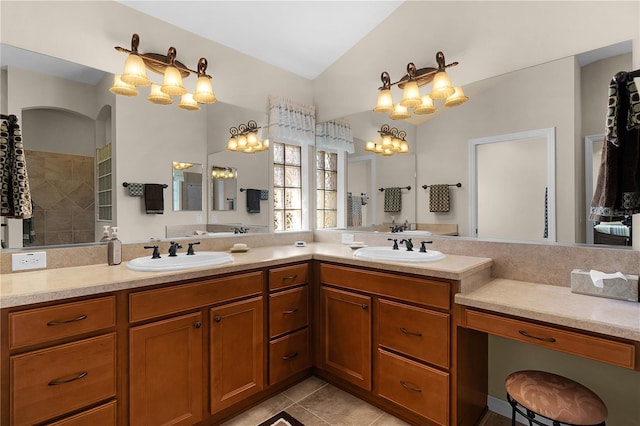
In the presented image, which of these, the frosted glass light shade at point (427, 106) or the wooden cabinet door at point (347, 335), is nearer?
the wooden cabinet door at point (347, 335)

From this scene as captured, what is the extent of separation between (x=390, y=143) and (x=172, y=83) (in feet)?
5.62

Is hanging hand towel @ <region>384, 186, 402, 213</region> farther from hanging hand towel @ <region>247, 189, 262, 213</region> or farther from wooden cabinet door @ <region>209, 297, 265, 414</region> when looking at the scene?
wooden cabinet door @ <region>209, 297, 265, 414</region>

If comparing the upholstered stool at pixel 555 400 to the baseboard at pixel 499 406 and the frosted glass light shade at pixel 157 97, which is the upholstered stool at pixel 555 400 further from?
the frosted glass light shade at pixel 157 97

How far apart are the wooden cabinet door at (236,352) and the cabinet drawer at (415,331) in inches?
31.2

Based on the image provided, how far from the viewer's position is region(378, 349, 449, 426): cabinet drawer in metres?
1.77

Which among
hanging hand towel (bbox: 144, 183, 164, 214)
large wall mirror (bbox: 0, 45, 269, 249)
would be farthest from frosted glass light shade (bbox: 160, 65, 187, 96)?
hanging hand towel (bbox: 144, 183, 164, 214)

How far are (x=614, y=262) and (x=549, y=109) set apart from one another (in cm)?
92

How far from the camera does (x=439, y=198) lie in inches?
96.3

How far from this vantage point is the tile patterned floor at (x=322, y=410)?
201cm

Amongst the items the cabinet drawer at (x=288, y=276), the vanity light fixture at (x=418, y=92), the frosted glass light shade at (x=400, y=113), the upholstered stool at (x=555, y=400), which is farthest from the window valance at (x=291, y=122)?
the upholstered stool at (x=555, y=400)

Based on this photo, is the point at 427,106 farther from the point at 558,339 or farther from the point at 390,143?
the point at 558,339

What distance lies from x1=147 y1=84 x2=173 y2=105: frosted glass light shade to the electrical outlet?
1.14 metres

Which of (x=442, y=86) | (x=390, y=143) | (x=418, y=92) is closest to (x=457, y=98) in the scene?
(x=442, y=86)

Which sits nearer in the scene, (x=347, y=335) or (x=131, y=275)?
(x=131, y=275)
